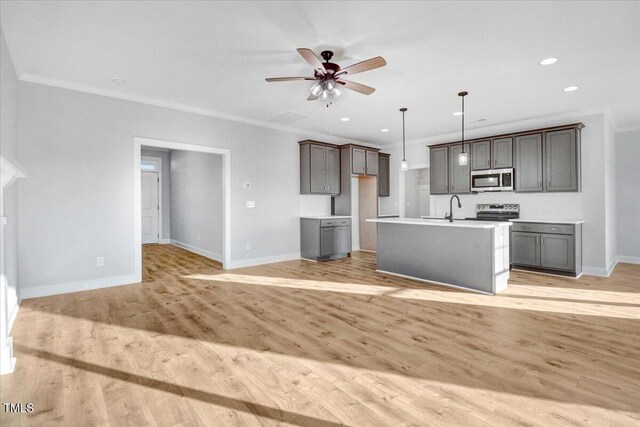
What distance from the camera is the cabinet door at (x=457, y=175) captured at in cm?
668

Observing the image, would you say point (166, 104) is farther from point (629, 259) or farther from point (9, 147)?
point (629, 259)

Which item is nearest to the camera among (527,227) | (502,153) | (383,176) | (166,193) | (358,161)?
(527,227)

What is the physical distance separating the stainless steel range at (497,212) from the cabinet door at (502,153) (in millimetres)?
790

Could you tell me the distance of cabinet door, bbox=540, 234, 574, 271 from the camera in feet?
16.9

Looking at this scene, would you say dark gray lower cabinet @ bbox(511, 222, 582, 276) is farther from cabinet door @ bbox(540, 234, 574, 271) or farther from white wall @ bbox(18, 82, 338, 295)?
white wall @ bbox(18, 82, 338, 295)

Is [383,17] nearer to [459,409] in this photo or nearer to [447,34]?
[447,34]

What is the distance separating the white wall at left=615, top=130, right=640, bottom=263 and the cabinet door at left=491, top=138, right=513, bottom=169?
2562 mm

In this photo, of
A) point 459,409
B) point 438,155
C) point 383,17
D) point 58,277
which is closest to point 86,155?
point 58,277

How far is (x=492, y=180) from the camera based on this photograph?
624 cm

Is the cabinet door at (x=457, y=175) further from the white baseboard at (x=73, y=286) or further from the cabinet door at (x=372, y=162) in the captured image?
the white baseboard at (x=73, y=286)

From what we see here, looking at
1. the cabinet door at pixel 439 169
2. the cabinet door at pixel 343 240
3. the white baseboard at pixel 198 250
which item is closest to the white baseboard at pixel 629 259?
the cabinet door at pixel 439 169

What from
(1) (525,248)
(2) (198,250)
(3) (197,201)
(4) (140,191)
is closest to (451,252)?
(1) (525,248)

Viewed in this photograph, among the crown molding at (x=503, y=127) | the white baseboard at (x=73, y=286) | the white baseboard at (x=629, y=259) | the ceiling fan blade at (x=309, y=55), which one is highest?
the crown molding at (x=503, y=127)

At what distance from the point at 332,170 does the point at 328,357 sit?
5160 mm
